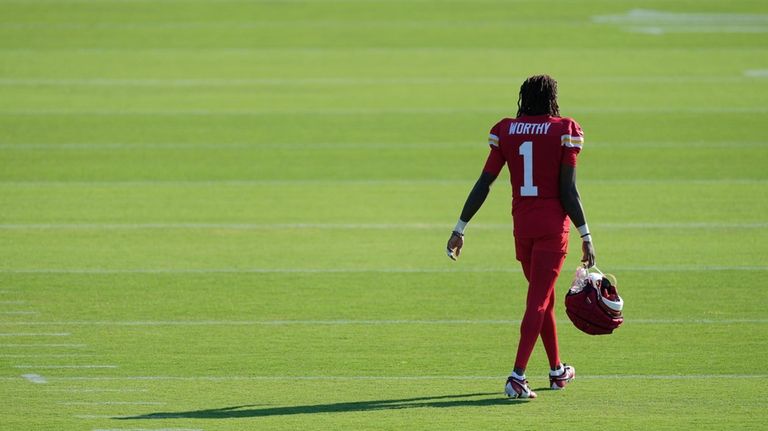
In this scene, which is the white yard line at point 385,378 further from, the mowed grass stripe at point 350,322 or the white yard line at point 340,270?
the white yard line at point 340,270

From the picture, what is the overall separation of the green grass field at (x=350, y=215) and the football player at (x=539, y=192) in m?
0.41

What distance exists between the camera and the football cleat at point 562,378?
23.3 feet

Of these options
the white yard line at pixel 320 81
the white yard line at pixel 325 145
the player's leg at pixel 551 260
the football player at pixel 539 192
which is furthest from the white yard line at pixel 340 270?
the white yard line at pixel 320 81

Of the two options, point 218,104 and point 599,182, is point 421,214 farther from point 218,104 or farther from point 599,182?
point 218,104

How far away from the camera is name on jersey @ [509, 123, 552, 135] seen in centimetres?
684

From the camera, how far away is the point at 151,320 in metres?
8.82

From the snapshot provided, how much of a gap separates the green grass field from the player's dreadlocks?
143 centimetres

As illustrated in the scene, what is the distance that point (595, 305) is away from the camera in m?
6.82

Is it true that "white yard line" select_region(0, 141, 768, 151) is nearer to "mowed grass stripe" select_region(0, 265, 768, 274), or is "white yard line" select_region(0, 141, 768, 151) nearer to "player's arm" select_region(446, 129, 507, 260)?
"mowed grass stripe" select_region(0, 265, 768, 274)

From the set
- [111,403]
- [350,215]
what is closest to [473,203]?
[111,403]

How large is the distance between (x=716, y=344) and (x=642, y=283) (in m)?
1.73

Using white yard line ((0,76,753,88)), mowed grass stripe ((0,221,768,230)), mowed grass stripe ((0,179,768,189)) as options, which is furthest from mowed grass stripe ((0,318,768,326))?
white yard line ((0,76,753,88))

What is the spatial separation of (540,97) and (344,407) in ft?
5.91

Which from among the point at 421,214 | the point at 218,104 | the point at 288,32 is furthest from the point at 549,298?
the point at 288,32
